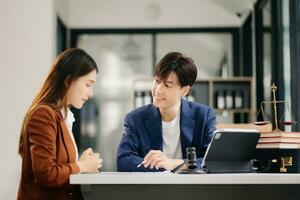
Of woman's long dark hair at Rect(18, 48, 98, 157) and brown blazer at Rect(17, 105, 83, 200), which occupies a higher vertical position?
woman's long dark hair at Rect(18, 48, 98, 157)

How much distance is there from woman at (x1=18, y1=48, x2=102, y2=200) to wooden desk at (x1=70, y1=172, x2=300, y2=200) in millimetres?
100

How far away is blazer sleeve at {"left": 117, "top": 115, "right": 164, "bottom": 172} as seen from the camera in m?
2.42

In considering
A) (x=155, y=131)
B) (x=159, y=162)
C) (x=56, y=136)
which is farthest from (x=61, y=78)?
(x=155, y=131)

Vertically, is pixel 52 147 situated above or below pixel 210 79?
below

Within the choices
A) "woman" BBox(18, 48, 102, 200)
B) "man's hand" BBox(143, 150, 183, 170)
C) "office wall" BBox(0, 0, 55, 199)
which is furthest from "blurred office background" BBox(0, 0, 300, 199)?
"woman" BBox(18, 48, 102, 200)

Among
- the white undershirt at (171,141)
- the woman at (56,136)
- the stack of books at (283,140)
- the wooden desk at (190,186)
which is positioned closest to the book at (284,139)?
the stack of books at (283,140)

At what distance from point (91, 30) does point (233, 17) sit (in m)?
1.87

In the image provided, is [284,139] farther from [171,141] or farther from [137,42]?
[137,42]

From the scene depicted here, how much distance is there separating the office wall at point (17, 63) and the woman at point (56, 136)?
1978 mm

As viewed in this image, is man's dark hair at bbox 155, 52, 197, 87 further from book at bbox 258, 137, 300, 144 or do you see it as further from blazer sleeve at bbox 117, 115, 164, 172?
book at bbox 258, 137, 300, 144

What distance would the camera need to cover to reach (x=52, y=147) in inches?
72.4

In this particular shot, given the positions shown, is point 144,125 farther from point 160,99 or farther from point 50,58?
point 50,58

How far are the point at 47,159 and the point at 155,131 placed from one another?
2.68ft

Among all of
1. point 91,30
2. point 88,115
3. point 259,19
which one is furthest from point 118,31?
point 259,19
